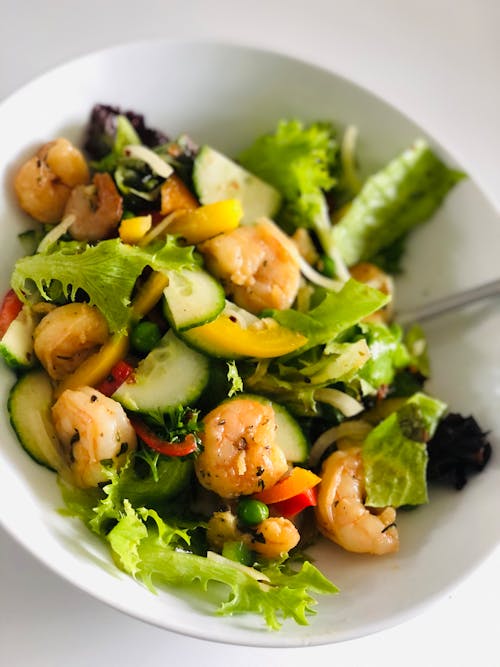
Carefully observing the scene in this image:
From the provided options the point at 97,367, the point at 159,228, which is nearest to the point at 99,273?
the point at 97,367

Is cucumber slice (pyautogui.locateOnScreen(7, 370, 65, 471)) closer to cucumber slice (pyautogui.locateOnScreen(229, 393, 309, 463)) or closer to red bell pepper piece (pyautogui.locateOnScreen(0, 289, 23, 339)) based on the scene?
red bell pepper piece (pyautogui.locateOnScreen(0, 289, 23, 339))

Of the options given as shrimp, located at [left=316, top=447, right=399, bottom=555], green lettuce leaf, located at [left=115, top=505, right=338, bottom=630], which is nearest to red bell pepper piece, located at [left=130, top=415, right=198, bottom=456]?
green lettuce leaf, located at [left=115, top=505, right=338, bottom=630]

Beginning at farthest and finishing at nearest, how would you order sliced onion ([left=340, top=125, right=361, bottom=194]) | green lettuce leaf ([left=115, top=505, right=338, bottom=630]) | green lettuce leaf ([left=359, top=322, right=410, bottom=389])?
sliced onion ([left=340, top=125, right=361, bottom=194]), green lettuce leaf ([left=359, top=322, right=410, bottom=389]), green lettuce leaf ([left=115, top=505, right=338, bottom=630])

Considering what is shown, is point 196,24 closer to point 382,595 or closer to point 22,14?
point 22,14

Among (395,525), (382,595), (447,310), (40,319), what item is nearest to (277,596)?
(382,595)

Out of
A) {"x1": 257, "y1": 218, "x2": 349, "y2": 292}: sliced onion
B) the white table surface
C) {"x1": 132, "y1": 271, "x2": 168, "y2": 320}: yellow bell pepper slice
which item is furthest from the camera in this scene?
{"x1": 257, "y1": 218, "x2": 349, "y2": 292}: sliced onion

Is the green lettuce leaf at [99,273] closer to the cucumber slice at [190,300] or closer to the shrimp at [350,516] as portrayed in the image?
the cucumber slice at [190,300]
